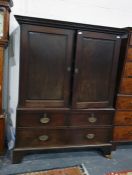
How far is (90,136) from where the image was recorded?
6.59 feet

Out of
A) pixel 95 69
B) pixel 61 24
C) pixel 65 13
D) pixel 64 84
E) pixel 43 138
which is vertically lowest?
pixel 43 138

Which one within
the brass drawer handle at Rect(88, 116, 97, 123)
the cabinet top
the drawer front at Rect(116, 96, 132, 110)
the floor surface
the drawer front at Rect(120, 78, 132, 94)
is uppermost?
the cabinet top

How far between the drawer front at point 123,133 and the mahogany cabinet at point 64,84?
0.15 meters

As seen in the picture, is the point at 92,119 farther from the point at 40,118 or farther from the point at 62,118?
the point at 40,118

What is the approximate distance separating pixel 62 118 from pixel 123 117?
713mm

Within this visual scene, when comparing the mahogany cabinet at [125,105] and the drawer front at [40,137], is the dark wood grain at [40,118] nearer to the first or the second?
the drawer front at [40,137]

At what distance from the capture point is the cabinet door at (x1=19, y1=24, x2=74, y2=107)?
1695 mm

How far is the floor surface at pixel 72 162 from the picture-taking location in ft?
5.90

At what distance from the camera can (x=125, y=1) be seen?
92.6 inches

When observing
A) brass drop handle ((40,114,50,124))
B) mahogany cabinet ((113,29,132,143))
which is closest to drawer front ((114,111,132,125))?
mahogany cabinet ((113,29,132,143))

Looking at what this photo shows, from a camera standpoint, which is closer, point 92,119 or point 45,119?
point 45,119

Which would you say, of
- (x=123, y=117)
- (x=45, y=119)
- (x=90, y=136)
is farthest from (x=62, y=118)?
(x=123, y=117)

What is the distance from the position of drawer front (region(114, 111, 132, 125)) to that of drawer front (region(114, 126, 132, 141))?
0.06 meters

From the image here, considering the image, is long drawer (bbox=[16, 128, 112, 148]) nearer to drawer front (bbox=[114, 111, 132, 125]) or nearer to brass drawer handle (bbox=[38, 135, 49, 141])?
brass drawer handle (bbox=[38, 135, 49, 141])
